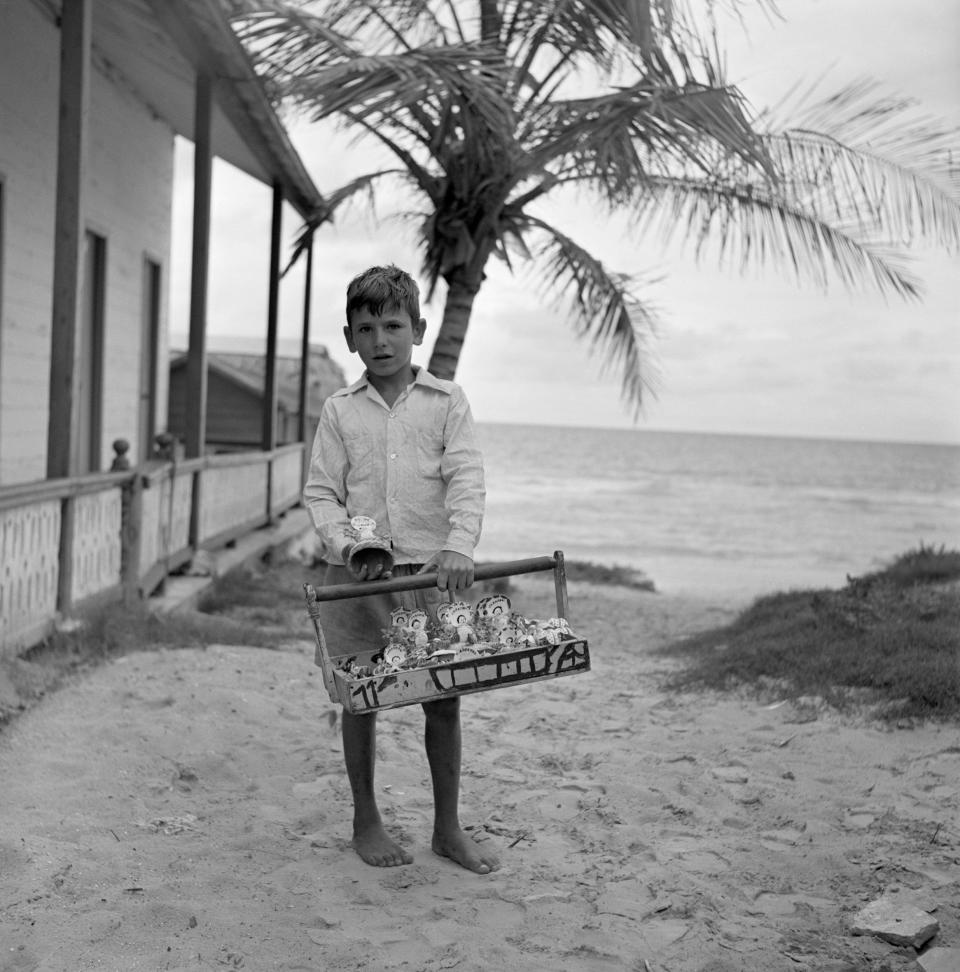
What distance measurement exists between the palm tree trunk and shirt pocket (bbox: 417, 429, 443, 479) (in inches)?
232

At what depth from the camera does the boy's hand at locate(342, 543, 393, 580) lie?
123 inches

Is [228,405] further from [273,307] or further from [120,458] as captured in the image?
[120,458]

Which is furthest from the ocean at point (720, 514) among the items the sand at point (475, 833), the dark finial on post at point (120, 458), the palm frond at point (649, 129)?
the dark finial on post at point (120, 458)

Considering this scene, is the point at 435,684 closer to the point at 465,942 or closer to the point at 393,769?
the point at 465,942

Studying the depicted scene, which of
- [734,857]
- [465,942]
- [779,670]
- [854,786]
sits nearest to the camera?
[465,942]

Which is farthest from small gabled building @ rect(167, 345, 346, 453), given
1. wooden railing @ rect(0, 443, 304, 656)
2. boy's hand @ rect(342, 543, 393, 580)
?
boy's hand @ rect(342, 543, 393, 580)

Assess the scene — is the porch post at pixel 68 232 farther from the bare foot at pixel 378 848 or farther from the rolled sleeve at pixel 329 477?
→ the bare foot at pixel 378 848

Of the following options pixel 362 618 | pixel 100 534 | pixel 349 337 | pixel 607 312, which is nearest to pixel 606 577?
pixel 607 312

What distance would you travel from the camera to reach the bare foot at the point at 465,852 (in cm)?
341

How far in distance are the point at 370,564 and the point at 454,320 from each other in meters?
6.40

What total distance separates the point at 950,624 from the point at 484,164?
16.3ft

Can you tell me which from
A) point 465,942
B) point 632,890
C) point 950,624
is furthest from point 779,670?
point 465,942

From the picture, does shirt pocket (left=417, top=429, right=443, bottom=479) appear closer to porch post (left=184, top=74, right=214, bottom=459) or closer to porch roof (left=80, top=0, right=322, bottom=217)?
porch roof (left=80, top=0, right=322, bottom=217)

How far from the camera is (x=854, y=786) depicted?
4309 mm
